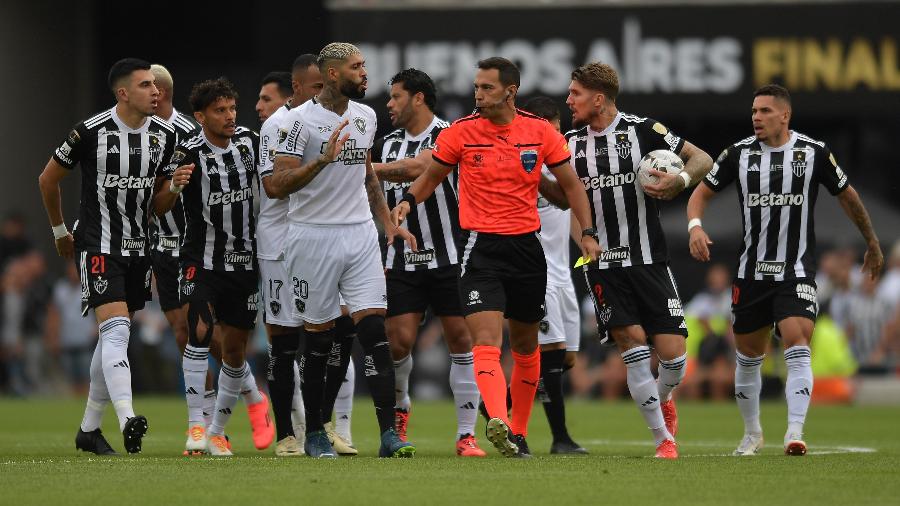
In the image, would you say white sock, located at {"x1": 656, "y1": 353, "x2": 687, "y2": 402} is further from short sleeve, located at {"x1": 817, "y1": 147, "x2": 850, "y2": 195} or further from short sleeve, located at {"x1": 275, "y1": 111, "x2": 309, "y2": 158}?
short sleeve, located at {"x1": 275, "y1": 111, "x2": 309, "y2": 158}

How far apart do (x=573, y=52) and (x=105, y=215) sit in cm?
1036

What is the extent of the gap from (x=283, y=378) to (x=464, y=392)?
1.36m

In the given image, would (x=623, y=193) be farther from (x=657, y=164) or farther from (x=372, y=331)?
(x=372, y=331)

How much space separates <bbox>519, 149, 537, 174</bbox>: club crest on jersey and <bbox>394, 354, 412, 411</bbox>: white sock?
198 cm

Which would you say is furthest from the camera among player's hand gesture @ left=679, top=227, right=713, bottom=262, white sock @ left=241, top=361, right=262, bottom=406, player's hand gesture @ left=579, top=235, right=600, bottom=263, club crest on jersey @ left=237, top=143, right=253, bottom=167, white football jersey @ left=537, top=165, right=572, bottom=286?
white football jersey @ left=537, top=165, right=572, bottom=286

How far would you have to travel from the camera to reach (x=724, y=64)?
782 inches

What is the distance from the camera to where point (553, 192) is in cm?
1016

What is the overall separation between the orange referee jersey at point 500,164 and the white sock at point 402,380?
64.2 inches

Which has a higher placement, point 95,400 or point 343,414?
point 95,400

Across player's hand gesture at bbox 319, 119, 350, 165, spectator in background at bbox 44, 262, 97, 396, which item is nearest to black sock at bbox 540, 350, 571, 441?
player's hand gesture at bbox 319, 119, 350, 165

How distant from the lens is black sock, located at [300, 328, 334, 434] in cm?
990

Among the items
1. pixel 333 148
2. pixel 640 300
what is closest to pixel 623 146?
pixel 640 300

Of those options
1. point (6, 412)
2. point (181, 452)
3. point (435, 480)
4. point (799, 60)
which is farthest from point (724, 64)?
point (435, 480)

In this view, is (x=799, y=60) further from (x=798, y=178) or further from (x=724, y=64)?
(x=798, y=178)
